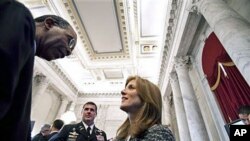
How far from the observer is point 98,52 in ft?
34.6

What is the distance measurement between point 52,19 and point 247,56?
2.90 meters

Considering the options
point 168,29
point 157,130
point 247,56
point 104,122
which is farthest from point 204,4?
point 104,122

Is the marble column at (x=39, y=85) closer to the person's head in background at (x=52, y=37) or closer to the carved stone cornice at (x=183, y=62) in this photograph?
the carved stone cornice at (x=183, y=62)

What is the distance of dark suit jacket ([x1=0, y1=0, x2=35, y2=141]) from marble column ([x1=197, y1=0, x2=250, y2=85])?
9.85 ft

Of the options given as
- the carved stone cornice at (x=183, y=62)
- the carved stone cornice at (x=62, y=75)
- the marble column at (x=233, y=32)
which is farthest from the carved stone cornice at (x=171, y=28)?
the carved stone cornice at (x=62, y=75)

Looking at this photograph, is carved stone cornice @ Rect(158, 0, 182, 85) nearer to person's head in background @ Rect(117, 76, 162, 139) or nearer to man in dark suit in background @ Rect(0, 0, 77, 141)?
person's head in background @ Rect(117, 76, 162, 139)

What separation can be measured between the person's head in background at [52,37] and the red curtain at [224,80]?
3.79m

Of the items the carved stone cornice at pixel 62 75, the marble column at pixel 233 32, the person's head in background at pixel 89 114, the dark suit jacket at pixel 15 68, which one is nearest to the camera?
the dark suit jacket at pixel 15 68

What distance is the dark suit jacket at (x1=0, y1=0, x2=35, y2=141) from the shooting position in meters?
0.57

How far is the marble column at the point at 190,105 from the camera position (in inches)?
224

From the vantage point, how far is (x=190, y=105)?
619cm

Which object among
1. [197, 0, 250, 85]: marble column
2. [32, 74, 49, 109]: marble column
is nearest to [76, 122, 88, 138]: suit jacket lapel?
[197, 0, 250, 85]: marble column

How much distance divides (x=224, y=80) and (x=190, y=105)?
78.4 inches

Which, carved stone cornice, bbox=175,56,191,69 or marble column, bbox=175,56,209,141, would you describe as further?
carved stone cornice, bbox=175,56,191,69
